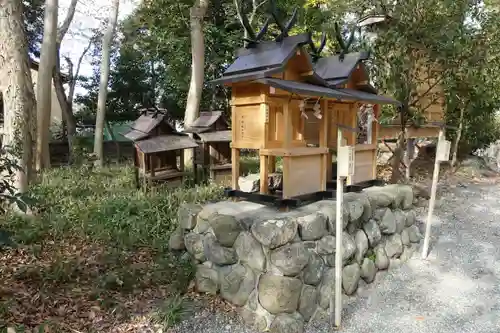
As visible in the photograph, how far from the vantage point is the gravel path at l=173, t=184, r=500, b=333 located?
3.82 m

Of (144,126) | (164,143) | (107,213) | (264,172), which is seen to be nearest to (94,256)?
(107,213)

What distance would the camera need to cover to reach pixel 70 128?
1207 centimetres

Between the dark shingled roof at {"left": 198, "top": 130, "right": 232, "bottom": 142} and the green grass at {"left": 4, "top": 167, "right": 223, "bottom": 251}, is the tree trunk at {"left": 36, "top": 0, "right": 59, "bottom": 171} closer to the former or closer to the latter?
the green grass at {"left": 4, "top": 167, "right": 223, "bottom": 251}

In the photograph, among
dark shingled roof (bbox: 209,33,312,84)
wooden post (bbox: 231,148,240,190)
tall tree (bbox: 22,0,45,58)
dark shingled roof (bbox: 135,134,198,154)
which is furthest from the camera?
tall tree (bbox: 22,0,45,58)

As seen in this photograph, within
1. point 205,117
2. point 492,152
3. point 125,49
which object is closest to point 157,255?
point 205,117

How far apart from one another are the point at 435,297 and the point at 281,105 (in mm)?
2943

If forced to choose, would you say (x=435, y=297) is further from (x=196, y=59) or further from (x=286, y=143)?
(x=196, y=59)

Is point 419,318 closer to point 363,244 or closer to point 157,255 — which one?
point 363,244

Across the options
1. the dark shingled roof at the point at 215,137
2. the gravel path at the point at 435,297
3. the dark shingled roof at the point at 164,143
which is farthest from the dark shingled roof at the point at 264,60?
the dark shingled roof at the point at 215,137

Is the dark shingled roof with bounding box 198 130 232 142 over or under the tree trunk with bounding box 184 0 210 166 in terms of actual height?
under

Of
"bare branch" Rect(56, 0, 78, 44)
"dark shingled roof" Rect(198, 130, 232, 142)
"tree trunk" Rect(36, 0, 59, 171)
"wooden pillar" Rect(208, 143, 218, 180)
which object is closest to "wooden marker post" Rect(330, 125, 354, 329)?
"dark shingled roof" Rect(198, 130, 232, 142)

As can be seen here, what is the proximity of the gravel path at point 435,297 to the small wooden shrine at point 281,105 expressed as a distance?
1.40 m

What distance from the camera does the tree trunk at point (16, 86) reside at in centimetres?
544

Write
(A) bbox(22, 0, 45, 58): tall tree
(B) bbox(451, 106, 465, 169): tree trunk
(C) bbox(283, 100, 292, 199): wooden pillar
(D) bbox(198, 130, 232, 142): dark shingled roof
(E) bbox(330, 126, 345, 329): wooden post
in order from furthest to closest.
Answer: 1. (A) bbox(22, 0, 45, 58): tall tree
2. (B) bbox(451, 106, 465, 169): tree trunk
3. (D) bbox(198, 130, 232, 142): dark shingled roof
4. (C) bbox(283, 100, 292, 199): wooden pillar
5. (E) bbox(330, 126, 345, 329): wooden post
